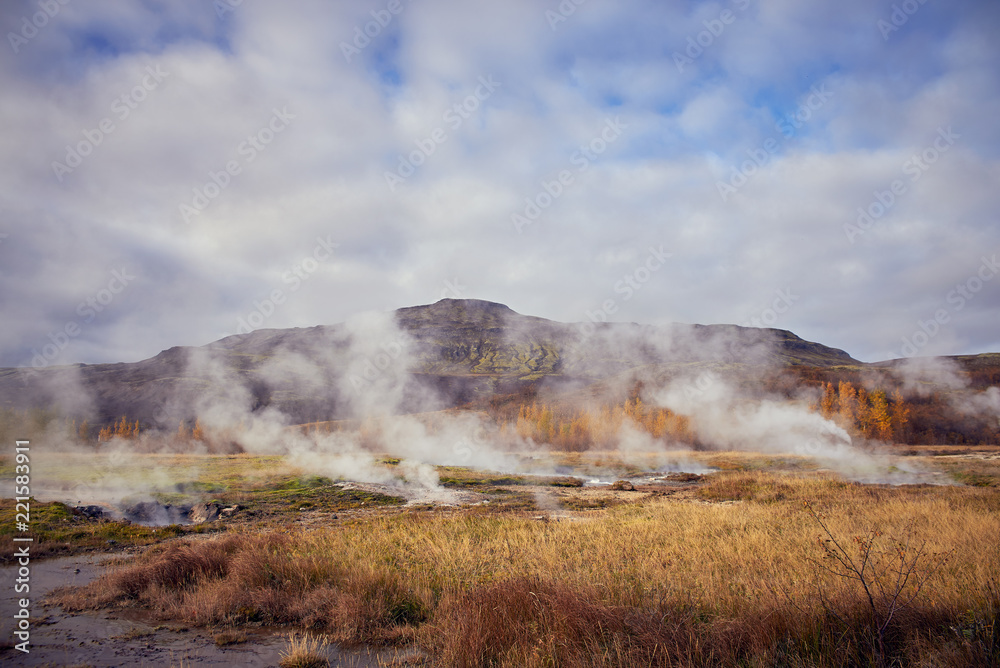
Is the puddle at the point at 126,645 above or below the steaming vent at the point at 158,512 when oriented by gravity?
above

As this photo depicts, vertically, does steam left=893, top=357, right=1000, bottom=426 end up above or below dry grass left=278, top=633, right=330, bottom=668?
above

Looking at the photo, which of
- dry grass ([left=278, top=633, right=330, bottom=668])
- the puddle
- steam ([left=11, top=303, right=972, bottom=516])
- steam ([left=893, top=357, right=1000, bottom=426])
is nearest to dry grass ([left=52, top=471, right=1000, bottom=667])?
the puddle

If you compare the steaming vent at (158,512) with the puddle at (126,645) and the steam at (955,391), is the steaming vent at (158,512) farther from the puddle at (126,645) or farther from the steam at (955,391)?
the steam at (955,391)

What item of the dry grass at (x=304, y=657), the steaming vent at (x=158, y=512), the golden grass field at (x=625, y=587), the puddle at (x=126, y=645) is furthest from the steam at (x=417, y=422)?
the dry grass at (x=304, y=657)

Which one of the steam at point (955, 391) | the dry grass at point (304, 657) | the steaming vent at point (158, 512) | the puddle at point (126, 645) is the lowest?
the steaming vent at point (158, 512)

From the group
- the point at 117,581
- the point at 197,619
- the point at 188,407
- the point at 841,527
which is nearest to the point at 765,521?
the point at 841,527

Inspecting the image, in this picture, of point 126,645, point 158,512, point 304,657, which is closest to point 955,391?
point 304,657

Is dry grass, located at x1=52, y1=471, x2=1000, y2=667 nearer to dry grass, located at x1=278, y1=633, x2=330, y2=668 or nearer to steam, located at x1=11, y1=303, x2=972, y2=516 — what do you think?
dry grass, located at x1=278, y1=633, x2=330, y2=668

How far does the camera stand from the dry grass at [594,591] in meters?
5.96

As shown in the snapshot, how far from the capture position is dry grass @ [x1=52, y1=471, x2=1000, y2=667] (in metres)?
5.96

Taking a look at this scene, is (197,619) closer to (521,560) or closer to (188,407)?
(521,560)

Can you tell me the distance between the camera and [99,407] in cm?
12938

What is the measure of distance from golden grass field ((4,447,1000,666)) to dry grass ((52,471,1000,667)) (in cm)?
4

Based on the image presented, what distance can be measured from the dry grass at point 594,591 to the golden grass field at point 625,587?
38 mm
